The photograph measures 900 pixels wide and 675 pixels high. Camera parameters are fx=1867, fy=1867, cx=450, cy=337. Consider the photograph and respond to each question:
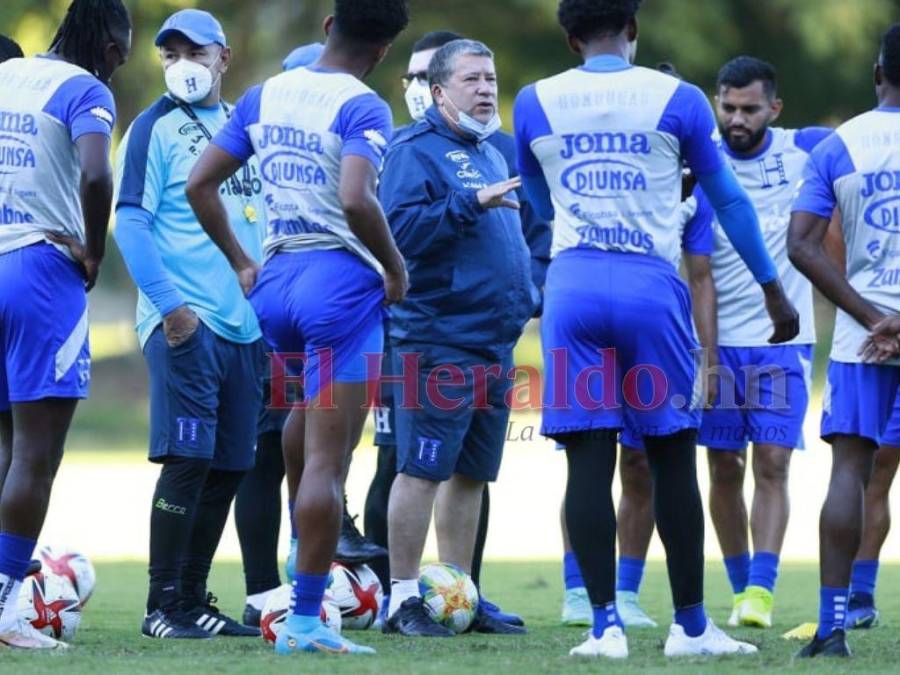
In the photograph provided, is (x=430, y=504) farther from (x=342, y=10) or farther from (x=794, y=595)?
(x=794, y=595)

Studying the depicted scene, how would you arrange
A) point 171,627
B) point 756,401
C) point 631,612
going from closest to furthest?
1. point 171,627
2. point 631,612
3. point 756,401

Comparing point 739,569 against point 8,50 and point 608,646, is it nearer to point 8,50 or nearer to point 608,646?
point 608,646

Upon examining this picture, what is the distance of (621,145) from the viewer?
7312 mm

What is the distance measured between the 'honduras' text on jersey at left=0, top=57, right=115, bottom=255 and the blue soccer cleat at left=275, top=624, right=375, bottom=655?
75.7 inches

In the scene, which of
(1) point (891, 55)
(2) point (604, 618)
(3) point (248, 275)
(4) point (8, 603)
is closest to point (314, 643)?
(2) point (604, 618)

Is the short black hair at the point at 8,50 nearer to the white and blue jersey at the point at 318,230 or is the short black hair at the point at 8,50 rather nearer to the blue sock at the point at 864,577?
the white and blue jersey at the point at 318,230

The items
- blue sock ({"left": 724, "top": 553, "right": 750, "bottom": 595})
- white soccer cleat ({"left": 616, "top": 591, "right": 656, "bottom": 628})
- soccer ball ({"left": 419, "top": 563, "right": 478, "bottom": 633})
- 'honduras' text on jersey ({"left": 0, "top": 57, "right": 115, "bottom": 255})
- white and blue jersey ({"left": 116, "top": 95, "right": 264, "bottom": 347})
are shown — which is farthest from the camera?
blue sock ({"left": 724, "top": 553, "right": 750, "bottom": 595})

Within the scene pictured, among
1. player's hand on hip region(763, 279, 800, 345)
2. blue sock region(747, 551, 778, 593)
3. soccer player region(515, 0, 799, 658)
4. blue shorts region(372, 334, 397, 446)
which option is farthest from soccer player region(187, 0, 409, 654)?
blue sock region(747, 551, 778, 593)

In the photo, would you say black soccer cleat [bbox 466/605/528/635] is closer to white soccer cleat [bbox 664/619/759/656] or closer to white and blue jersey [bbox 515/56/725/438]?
white soccer cleat [bbox 664/619/759/656]

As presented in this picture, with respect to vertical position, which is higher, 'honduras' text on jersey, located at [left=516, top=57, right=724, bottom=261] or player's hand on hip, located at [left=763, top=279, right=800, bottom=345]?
'honduras' text on jersey, located at [left=516, top=57, right=724, bottom=261]

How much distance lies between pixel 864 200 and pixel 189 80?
3.29 metres

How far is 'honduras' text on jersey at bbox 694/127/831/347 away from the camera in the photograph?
10289 mm

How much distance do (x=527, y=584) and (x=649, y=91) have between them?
5607mm

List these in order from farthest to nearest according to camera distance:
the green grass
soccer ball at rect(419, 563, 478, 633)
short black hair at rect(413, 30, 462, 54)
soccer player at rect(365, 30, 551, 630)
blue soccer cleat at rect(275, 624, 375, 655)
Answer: short black hair at rect(413, 30, 462, 54), soccer player at rect(365, 30, 551, 630), soccer ball at rect(419, 563, 478, 633), blue soccer cleat at rect(275, 624, 375, 655), the green grass
